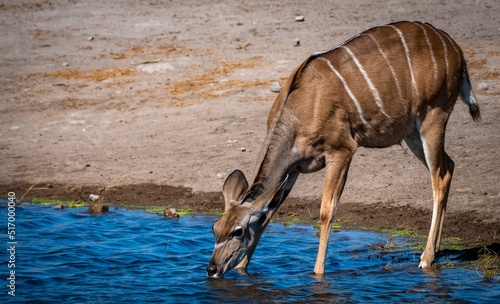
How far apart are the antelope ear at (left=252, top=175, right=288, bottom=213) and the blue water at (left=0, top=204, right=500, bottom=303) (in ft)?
1.86

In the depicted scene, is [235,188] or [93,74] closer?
[235,188]

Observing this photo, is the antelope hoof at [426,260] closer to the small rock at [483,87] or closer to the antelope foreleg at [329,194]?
the antelope foreleg at [329,194]

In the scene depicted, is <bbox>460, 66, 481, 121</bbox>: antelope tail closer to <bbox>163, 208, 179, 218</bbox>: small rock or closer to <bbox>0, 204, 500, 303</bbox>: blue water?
<bbox>0, 204, 500, 303</bbox>: blue water

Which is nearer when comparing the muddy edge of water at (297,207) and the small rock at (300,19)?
the muddy edge of water at (297,207)

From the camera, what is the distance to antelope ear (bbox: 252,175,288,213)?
587 centimetres

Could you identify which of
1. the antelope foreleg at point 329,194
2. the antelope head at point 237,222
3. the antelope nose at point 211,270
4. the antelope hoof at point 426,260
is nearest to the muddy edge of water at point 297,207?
the antelope hoof at point 426,260

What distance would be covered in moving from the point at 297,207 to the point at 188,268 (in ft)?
5.68

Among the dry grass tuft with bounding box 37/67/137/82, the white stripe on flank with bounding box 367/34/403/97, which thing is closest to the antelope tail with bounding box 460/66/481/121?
the white stripe on flank with bounding box 367/34/403/97

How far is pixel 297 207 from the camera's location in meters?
7.93

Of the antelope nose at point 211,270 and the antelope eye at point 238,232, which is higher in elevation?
the antelope eye at point 238,232

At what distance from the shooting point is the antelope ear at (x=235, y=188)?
604 centimetres

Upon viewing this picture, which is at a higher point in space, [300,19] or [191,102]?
[300,19]

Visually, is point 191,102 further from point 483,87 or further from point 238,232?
point 238,232

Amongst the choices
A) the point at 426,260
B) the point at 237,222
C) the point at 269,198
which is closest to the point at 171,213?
the point at 237,222
